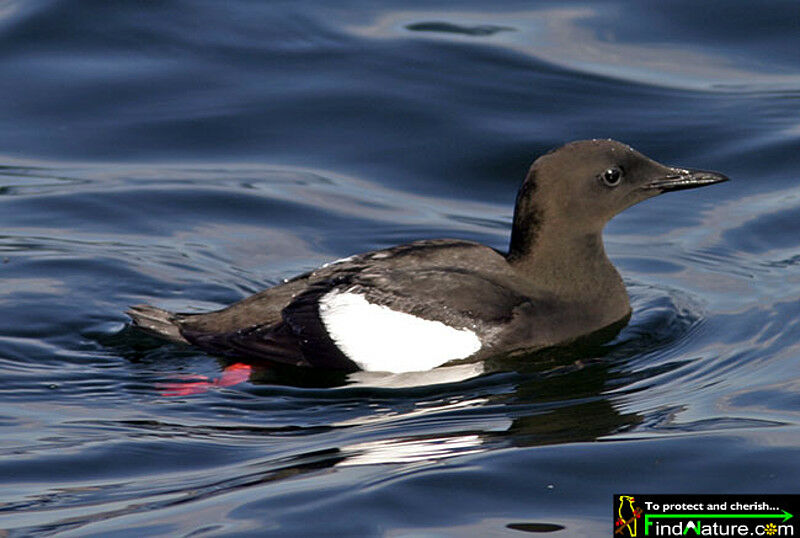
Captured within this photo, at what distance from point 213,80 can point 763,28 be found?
4.60m

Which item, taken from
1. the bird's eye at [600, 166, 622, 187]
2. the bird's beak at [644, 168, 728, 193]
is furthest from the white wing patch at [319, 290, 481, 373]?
the bird's beak at [644, 168, 728, 193]

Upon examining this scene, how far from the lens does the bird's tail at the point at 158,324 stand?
23.2ft

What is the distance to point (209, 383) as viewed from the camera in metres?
6.78

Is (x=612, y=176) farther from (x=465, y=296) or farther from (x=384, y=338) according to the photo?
(x=384, y=338)

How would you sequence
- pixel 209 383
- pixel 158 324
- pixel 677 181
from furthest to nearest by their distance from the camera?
pixel 677 181, pixel 158 324, pixel 209 383

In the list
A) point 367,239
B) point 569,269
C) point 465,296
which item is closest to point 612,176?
point 569,269

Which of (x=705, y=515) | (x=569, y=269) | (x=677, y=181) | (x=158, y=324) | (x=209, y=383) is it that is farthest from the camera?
(x=677, y=181)

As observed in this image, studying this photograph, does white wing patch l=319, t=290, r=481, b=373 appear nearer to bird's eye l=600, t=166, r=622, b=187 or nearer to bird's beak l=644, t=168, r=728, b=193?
bird's eye l=600, t=166, r=622, b=187

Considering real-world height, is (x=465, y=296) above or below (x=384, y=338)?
above

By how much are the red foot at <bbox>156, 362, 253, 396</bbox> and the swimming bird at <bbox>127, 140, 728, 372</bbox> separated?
7 cm

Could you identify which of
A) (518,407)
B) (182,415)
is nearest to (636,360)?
(518,407)

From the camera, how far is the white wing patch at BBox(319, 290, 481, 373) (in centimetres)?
680

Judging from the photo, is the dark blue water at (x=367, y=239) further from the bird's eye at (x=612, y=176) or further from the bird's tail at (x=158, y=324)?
the bird's eye at (x=612, y=176)

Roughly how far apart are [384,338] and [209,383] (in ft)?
2.79
